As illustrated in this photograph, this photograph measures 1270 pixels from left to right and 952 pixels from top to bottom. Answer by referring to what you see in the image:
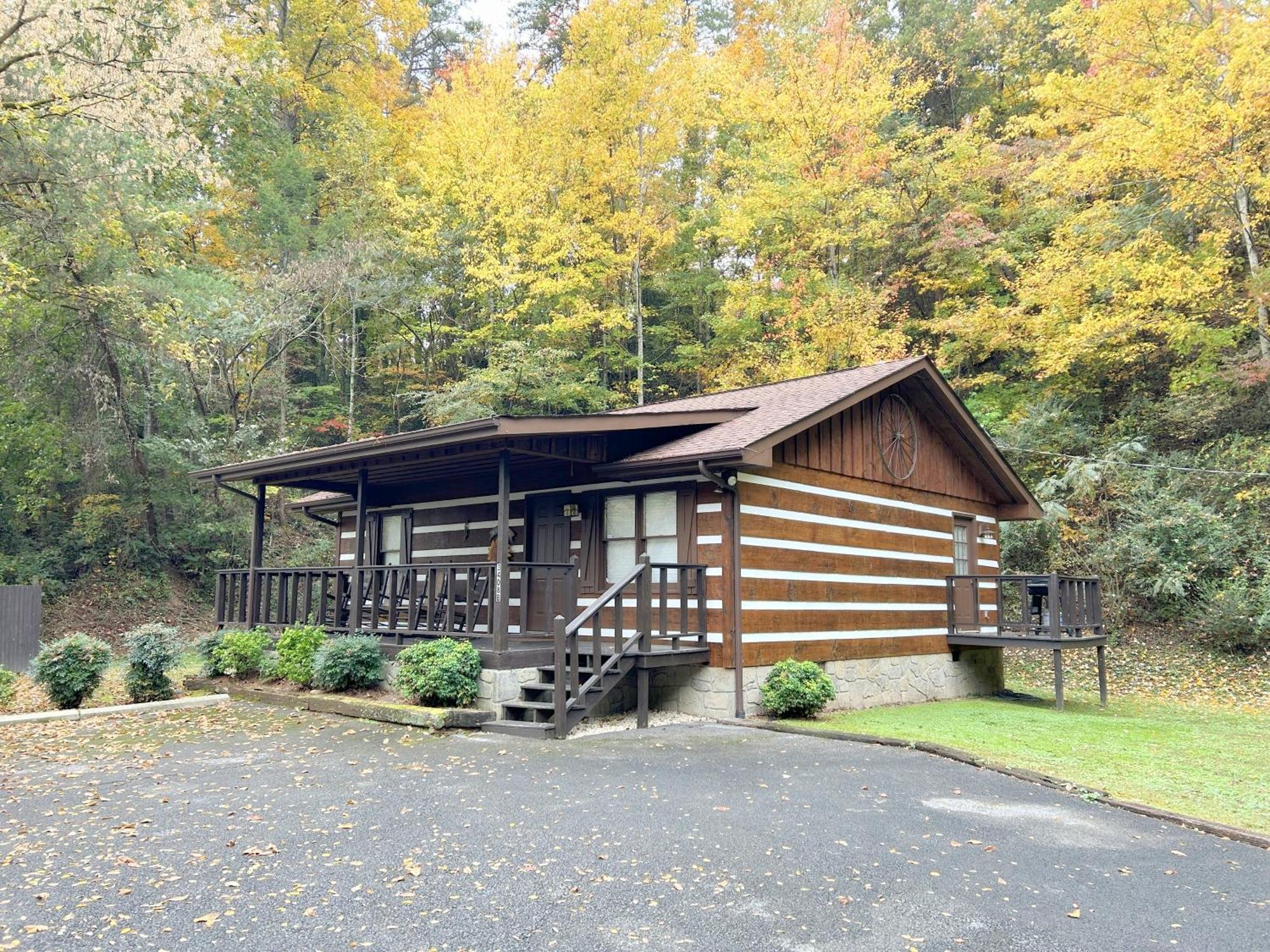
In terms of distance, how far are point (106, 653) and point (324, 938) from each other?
8.87m

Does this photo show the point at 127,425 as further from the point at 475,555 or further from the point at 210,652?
the point at 475,555

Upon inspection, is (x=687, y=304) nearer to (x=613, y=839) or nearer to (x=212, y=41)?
(x=212, y=41)

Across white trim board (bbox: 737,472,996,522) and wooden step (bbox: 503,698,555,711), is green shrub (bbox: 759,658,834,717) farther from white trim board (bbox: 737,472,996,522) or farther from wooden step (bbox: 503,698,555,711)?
wooden step (bbox: 503,698,555,711)

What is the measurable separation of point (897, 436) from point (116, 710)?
1132 centimetres

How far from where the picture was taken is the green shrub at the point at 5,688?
34.8 ft

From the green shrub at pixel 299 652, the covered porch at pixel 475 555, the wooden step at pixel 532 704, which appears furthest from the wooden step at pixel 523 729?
the green shrub at pixel 299 652

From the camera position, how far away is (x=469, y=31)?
33688 millimetres

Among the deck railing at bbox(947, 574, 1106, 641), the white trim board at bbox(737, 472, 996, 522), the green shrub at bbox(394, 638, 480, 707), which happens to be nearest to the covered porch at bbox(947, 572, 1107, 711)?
the deck railing at bbox(947, 574, 1106, 641)

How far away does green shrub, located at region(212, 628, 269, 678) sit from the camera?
12203mm

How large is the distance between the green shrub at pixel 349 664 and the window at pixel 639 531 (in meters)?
3.14

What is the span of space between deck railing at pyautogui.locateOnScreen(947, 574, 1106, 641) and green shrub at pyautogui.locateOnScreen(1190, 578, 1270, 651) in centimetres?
339

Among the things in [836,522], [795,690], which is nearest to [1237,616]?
[836,522]

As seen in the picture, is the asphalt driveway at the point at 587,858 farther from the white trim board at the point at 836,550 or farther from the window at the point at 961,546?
the window at the point at 961,546

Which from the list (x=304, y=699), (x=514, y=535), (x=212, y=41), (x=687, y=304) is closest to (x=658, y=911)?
(x=304, y=699)
